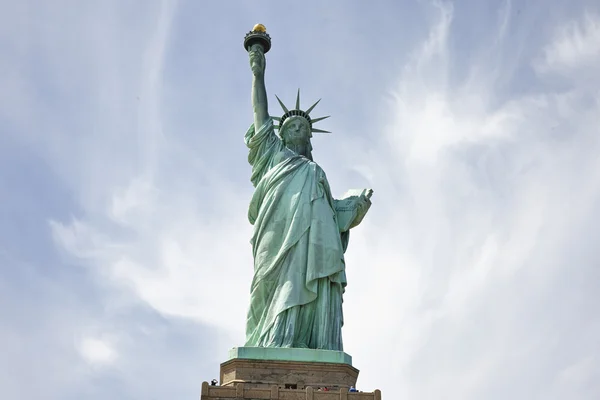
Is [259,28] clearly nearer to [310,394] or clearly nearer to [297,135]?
[297,135]

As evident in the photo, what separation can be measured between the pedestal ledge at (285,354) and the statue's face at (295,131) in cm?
587

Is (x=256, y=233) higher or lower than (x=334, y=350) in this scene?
higher

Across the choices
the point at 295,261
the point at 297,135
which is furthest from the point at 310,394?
the point at 297,135

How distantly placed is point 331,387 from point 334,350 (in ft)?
3.27

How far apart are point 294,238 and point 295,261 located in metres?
0.53

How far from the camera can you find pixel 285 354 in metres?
15.3

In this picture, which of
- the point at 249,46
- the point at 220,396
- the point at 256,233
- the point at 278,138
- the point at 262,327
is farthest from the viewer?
the point at 249,46

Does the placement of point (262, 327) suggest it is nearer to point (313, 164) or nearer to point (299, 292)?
point (299, 292)

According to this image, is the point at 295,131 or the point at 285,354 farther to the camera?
the point at 295,131

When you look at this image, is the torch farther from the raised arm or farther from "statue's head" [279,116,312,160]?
"statue's head" [279,116,312,160]

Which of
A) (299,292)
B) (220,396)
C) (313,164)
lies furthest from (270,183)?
(220,396)

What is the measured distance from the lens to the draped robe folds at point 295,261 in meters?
16.3

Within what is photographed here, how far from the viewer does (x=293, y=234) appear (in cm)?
1709

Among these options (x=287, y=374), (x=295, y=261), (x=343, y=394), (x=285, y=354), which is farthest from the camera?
(x=295, y=261)
